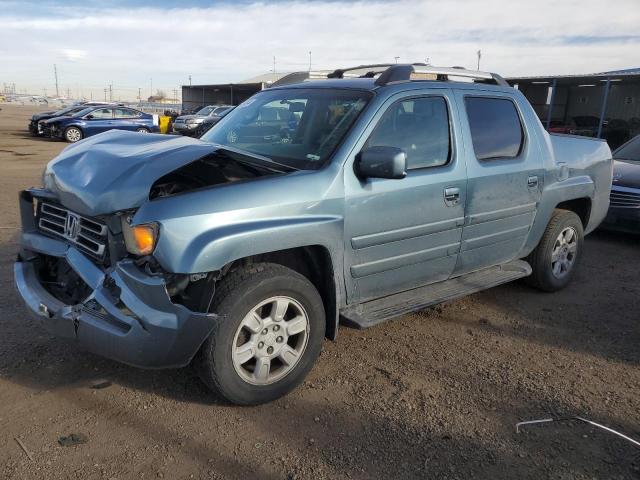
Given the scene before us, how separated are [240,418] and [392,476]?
93 cm

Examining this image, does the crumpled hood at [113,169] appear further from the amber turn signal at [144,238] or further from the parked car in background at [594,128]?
the parked car in background at [594,128]

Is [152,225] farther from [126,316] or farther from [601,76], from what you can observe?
[601,76]

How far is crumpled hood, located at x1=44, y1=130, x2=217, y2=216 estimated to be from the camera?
292 cm

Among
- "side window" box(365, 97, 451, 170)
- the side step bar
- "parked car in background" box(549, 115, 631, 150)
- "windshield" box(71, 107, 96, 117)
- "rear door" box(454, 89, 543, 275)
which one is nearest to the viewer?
the side step bar

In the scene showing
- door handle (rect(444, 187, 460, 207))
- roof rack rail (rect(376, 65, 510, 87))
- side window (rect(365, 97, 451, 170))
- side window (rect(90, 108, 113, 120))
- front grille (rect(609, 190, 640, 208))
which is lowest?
front grille (rect(609, 190, 640, 208))

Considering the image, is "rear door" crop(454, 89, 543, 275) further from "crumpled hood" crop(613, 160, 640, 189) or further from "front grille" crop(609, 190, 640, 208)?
"crumpled hood" crop(613, 160, 640, 189)

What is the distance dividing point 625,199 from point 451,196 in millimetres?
4518

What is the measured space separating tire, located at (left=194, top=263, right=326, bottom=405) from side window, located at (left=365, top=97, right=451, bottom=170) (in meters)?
1.14

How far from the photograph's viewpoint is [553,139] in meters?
5.19

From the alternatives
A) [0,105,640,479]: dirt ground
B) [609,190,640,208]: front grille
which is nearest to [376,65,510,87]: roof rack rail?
[0,105,640,479]: dirt ground

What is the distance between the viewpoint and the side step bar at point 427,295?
11.6 ft

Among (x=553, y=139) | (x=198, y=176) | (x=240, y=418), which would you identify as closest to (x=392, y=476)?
(x=240, y=418)

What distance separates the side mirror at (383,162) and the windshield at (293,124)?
10.3 inches

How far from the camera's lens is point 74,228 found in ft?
10.6
